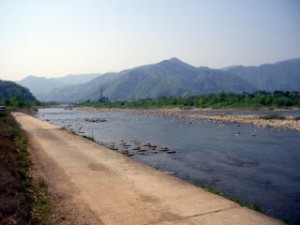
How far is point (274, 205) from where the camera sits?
48.9 feet

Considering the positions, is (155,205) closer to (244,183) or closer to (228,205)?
(228,205)

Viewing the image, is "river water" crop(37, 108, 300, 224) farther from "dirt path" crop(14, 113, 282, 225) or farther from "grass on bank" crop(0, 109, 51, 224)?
"grass on bank" crop(0, 109, 51, 224)

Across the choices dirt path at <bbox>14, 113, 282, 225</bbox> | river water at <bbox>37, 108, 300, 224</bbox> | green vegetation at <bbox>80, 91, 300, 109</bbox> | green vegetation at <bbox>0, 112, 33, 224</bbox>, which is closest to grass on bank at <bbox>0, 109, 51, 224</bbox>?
green vegetation at <bbox>0, 112, 33, 224</bbox>

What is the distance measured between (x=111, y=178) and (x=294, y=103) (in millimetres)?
94564

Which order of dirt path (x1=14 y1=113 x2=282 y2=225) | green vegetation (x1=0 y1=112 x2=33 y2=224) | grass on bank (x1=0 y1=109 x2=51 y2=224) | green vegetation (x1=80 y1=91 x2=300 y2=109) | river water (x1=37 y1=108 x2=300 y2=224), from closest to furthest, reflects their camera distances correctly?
grass on bank (x1=0 y1=109 x2=51 y2=224), green vegetation (x1=0 y1=112 x2=33 y2=224), dirt path (x1=14 y1=113 x2=282 y2=225), river water (x1=37 y1=108 x2=300 y2=224), green vegetation (x1=80 y1=91 x2=300 y2=109)

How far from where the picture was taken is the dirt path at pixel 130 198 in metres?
11.3

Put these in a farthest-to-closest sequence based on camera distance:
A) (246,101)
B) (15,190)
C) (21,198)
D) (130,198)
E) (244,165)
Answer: (246,101), (244,165), (130,198), (15,190), (21,198)

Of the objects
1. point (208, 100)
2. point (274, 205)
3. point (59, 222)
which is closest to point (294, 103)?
point (208, 100)

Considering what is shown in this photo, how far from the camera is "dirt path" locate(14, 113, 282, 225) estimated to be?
37.2ft

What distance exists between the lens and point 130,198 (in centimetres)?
1358

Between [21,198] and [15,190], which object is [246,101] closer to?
[15,190]

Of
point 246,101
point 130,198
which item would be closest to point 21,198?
point 130,198

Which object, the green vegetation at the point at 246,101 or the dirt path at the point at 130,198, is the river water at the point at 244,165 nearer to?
the dirt path at the point at 130,198

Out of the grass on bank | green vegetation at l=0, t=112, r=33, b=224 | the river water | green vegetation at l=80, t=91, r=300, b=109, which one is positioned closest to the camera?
the grass on bank
